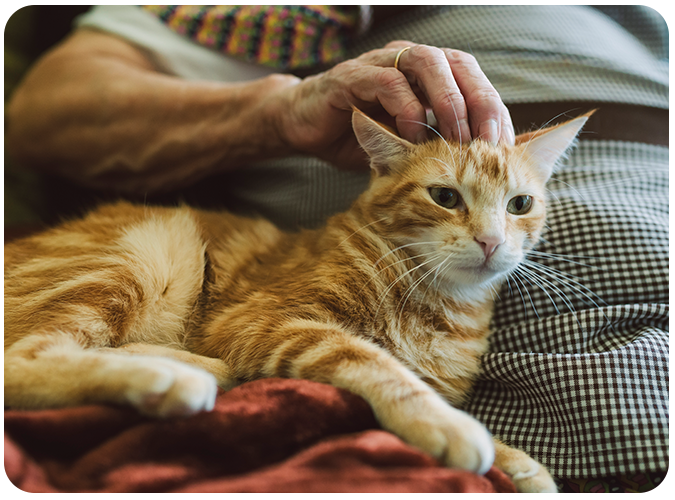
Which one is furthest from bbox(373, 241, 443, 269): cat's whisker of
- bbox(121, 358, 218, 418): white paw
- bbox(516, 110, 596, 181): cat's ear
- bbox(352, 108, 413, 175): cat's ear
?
bbox(121, 358, 218, 418): white paw

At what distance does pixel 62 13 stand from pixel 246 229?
1.44 meters

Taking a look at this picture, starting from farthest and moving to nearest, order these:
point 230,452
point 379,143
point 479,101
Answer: point 379,143, point 479,101, point 230,452

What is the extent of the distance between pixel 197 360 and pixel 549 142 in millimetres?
1017

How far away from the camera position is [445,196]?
3.38ft

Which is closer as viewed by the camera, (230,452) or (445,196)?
(230,452)

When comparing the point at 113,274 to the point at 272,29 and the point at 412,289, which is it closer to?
the point at 412,289

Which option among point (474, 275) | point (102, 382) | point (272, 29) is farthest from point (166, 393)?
point (272, 29)

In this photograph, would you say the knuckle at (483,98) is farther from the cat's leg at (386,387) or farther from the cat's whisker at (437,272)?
the cat's leg at (386,387)

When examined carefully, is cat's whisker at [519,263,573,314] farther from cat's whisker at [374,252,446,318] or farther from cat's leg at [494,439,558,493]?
cat's leg at [494,439,558,493]

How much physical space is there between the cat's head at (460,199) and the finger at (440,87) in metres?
0.05

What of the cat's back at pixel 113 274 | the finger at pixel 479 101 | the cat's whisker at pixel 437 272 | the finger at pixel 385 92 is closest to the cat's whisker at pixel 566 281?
the cat's whisker at pixel 437 272

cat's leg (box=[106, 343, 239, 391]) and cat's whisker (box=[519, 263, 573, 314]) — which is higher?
cat's whisker (box=[519, 263, 573, 314])

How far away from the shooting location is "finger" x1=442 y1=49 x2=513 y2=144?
938 mm

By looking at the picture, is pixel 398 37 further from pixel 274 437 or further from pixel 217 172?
pixel 274 437
